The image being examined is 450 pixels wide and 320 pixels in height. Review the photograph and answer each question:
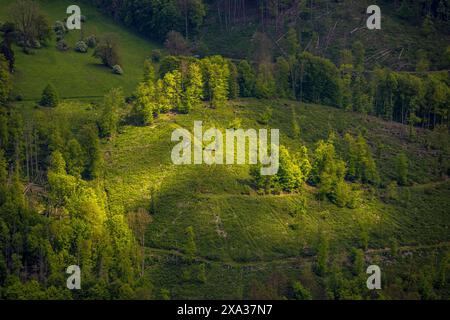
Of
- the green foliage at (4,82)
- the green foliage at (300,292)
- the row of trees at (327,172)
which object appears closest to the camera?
the green foliage at (300,292)

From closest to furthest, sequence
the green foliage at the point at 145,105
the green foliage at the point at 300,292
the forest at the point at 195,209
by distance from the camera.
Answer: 1. the green foliage at the point at 300,292
2. the forest at the point at 195,209
3. the green foliage at the point at 145,105

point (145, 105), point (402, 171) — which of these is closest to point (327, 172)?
point (402, 171)

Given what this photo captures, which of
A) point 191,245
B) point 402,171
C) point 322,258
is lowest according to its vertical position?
point 322,258

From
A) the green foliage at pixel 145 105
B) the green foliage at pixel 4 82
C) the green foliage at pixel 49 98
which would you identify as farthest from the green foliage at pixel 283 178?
the green foliage at pixel 4 82

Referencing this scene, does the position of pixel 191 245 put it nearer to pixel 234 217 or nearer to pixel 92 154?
pixel 234 217

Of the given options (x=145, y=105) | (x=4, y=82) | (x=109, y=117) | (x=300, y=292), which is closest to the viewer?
(x=300, y=292)

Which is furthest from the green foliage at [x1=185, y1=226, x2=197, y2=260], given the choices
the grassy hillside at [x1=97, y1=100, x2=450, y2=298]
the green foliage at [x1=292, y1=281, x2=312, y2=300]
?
the green foliage at [x1=292, y1=281, x2=312, y2=300]

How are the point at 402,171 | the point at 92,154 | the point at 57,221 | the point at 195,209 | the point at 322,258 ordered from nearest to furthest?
the point at 57,221, the point at 322,258, the point at 195,209, the point at 92,154, the point at 402,171

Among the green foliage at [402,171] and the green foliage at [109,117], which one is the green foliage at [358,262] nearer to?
the green foliage at [402,171]

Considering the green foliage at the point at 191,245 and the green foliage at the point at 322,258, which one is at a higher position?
the green foliage at the point at 191,245
